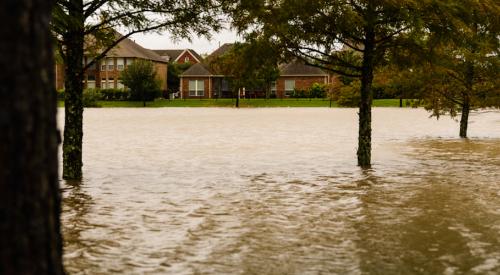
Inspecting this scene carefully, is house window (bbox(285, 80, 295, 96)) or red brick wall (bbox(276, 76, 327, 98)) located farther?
house window (bbox(285, 80, 295, 96))

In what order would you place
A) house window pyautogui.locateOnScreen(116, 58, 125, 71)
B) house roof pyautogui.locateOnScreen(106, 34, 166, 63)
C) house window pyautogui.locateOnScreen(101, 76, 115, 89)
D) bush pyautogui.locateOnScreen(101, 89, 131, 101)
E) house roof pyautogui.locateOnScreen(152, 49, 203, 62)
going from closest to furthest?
bush pyautogui.locateOnScreen(101, 89, 131, 101), house roof pyautogui.locateOnScreen(106, 34, 166, 63), house window pyautogui.locateOnScreen(116, 58, 125, 71), house window pyautogui.locateOnScreen(101, 76, 115, 89), house roof pyautogui.locateOnScreen(152, 49, 203, 62)

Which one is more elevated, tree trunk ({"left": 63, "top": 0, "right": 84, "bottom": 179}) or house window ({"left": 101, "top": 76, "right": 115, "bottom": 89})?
house window ({"left": 101, "top": 76, "right": 115, "bottom": 89})

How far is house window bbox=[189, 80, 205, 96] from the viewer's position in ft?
286

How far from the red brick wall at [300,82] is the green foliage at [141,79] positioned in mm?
21587

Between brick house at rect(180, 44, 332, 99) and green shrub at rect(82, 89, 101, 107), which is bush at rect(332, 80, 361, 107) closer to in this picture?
green shrub at rect(82, 89, 101, 107)

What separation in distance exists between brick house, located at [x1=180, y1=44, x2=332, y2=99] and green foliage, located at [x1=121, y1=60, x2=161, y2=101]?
14804 mm

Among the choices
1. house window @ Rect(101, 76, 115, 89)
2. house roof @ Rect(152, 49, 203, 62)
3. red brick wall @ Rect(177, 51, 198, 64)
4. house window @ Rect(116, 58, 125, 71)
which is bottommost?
house window @ Rect(101, 76, 115, 89)

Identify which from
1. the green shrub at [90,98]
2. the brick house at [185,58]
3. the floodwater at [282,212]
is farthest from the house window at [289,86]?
the floodwater at [282,212]

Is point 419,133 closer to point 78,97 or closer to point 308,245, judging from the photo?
point 78,97

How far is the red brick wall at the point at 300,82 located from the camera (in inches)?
3292

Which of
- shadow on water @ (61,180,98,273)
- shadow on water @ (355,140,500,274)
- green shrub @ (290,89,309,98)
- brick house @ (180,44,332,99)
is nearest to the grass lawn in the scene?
green shrub @ (290,89,309,98)

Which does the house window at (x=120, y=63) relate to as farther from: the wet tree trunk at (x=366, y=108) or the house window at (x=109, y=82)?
the wet tree trunk at (x=366, y=108)

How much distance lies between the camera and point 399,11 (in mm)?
13320

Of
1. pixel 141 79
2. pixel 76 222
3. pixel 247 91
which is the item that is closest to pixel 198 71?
pixel 247 91
